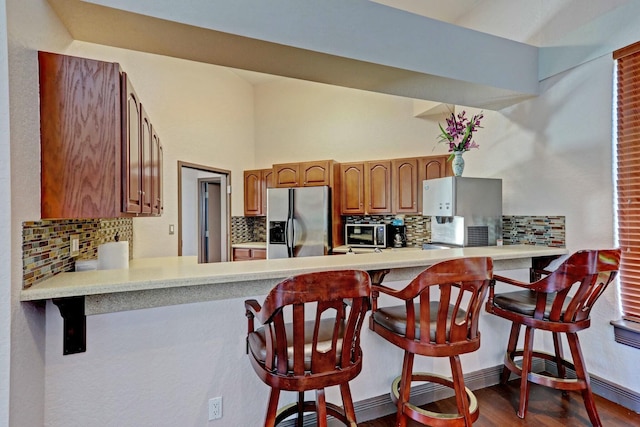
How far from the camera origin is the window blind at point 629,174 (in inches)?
83.0

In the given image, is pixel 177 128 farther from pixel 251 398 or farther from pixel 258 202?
pixel 251 398

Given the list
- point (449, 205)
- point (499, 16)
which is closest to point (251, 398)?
point (449, 205)

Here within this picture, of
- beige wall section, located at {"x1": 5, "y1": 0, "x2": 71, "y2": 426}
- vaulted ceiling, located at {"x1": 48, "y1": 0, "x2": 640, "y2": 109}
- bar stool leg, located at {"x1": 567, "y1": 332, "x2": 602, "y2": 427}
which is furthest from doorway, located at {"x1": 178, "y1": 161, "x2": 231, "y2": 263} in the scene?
bar stool leg, located at {"x1": 567, "y1": 332, "x2": 602, "y2": 427}

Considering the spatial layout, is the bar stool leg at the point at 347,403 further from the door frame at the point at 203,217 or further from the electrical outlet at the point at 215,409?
the door frame at the point at 203,217

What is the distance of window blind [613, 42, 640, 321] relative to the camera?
211 centimetres

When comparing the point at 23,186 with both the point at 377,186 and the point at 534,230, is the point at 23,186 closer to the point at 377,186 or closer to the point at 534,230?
the point at 534,230

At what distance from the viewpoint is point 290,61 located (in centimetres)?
204

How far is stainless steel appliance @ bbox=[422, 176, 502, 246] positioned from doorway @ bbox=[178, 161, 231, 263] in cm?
337

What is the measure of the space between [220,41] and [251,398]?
1.94 meters

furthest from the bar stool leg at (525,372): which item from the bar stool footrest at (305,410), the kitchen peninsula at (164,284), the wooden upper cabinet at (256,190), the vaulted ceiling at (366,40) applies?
the wooden upper cabinet at (256,190)

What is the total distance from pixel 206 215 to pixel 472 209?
458cm

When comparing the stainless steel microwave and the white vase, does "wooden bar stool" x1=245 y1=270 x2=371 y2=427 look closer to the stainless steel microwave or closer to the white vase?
the white vase

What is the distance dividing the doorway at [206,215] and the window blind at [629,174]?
4.46 metres

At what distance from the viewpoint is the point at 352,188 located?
4.70m
